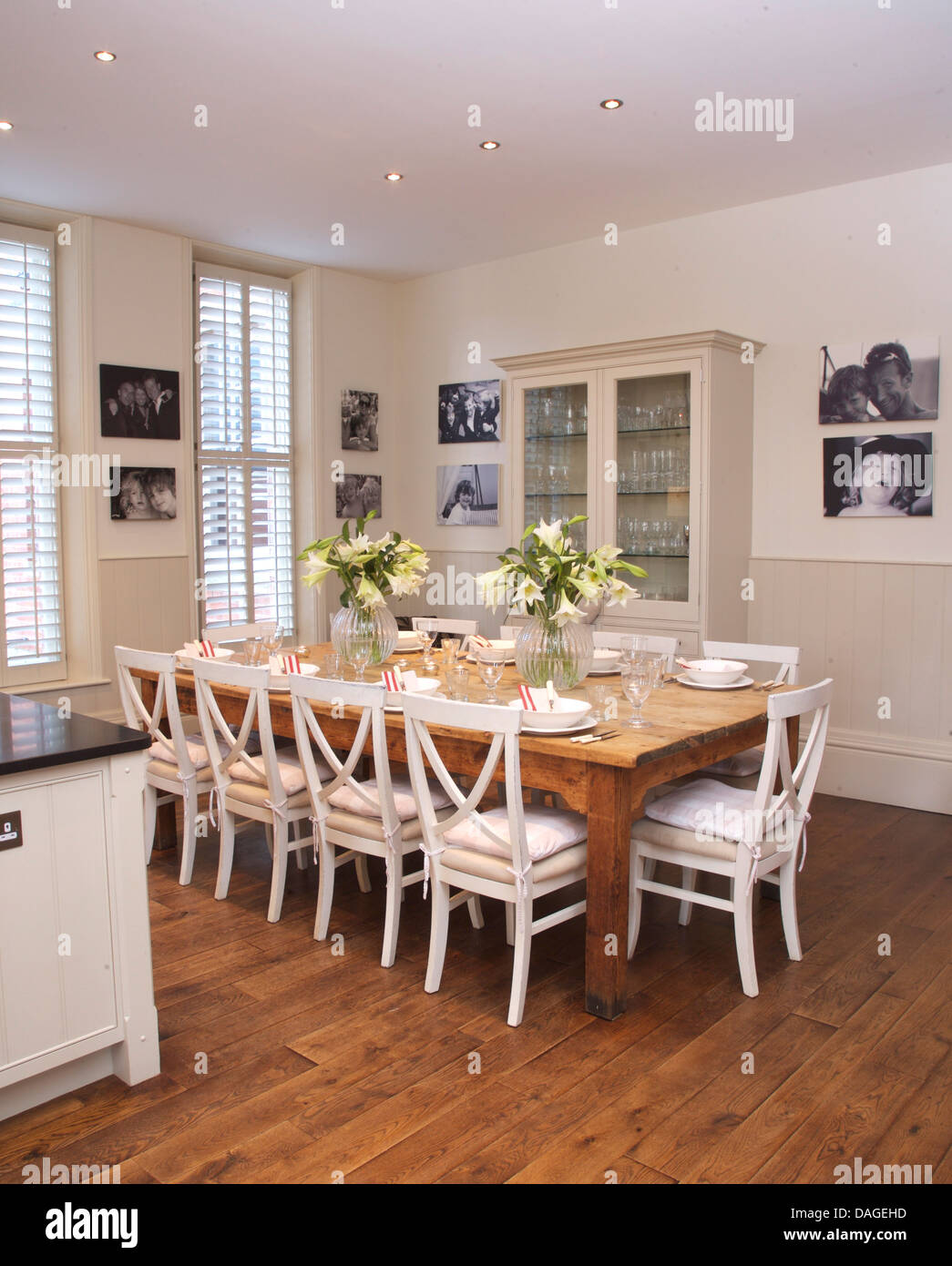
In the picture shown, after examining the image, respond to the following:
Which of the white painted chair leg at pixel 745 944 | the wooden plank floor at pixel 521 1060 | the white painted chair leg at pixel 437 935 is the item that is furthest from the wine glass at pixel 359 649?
the white painted chair leg at pixel 745 944

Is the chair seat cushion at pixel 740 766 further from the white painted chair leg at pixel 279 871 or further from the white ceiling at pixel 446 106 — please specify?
the white ceiling at pixel 446 106

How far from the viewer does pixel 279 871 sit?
10.8 ft

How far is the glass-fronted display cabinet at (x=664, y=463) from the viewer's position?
15.3 feet

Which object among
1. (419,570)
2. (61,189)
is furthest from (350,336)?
(419,570)

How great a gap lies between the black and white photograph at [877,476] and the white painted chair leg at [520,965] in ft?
9.57

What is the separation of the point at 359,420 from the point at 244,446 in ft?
2.69

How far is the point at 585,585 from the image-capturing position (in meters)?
3.08

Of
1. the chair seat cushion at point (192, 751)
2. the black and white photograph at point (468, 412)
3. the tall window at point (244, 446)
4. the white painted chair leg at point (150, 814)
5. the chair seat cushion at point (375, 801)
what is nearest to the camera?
the chair seat cushion at point (375, 801)

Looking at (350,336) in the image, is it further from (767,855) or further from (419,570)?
(767,855)

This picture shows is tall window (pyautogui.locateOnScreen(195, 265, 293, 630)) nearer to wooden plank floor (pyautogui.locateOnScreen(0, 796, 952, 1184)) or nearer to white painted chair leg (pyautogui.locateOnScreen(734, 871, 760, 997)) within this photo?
wooden plank floor (pyautogui.locateOnScreen(0, 796, 952, 1184))

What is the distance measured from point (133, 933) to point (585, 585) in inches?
63.4

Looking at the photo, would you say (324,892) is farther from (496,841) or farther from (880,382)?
(880,382)

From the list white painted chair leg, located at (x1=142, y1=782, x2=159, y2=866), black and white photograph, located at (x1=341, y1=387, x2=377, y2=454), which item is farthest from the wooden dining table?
black and white photograph, located at (x1=341, y1=387, x2=377, y2=454)

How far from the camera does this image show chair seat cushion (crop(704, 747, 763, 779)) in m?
3.38
